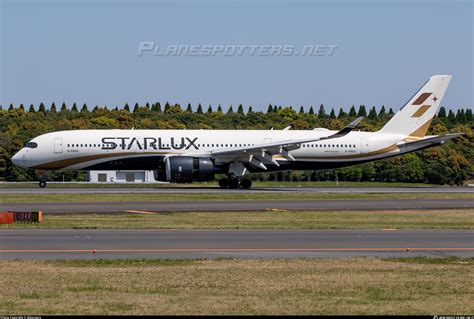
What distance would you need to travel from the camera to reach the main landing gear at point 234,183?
5541 cm

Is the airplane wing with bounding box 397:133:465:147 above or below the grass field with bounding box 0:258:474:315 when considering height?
above

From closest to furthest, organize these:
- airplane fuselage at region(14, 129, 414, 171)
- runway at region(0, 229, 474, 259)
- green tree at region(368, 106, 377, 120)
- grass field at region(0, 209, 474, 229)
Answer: runway at region(0, 229, 474, 259) < grass field at region(0, 209, 474, 229) < airplane fuselage at region(14, 129, 414, 171) < green tree at region(368, 106, 377, 120)

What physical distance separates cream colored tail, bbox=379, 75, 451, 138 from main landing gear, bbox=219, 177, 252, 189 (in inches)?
426

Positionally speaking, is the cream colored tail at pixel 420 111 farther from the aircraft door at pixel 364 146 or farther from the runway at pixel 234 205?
the runway at pixel 234 205

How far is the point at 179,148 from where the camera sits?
180 ft

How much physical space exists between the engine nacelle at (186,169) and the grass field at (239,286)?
32880 mm

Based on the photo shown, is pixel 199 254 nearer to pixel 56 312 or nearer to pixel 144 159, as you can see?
pixel 56 312

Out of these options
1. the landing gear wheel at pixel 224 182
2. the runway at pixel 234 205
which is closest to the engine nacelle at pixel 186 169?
the landing gear wheel at pixel 224 182

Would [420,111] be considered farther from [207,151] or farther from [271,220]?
[271,220]

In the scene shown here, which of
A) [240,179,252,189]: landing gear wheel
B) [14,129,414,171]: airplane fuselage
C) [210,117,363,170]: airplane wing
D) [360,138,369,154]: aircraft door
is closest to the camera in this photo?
[210,117,363,170]: airplane wing

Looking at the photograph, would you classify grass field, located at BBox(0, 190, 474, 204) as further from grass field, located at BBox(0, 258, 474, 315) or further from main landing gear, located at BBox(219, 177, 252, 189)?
grass field, located at BBox(0, 258, 474, 315)

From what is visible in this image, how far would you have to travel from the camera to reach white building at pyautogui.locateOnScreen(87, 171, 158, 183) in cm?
6769

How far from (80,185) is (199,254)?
39.5m

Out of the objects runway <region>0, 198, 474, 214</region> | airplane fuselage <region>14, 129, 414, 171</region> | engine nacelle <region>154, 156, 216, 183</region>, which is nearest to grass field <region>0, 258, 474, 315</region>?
runway <region>0, 198, 474, 214</region>
